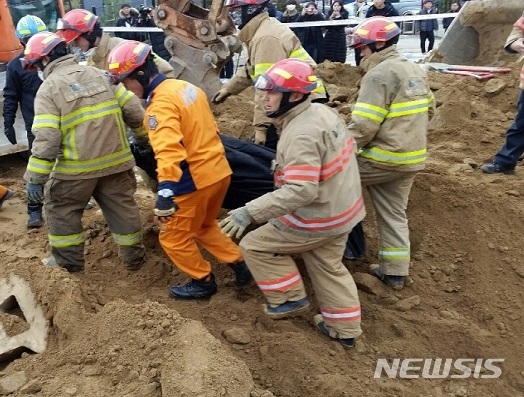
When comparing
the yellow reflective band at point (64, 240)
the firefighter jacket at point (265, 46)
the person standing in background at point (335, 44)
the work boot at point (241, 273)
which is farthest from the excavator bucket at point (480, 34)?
the yellow reflective band at point (64, 240)

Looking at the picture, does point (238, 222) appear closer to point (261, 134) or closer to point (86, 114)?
point (86, 114)

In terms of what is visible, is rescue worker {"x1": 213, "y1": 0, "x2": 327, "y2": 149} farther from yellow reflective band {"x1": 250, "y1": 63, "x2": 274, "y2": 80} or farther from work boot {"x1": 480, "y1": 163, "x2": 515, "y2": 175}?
work boot {"x1": 480, "y1": 163, "x2": 515, "y2": 175}

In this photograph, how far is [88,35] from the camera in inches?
218

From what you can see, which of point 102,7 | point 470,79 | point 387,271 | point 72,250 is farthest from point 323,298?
point 102,7

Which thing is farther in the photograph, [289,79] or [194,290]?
[194,290]

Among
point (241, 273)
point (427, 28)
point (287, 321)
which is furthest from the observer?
point (427, 28)

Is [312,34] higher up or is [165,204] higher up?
[165,204]

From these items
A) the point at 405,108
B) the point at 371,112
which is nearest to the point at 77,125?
the point at 371,112

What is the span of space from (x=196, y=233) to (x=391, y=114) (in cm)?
172

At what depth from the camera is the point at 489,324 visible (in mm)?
4430

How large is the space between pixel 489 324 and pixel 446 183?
166 cm

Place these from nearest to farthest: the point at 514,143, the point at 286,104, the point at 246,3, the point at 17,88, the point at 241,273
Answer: the point at 286,104 < the point at 241,273 < the point at 246,3 < the point at 514,143 < the point at 17,88

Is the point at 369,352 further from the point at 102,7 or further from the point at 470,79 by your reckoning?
the point at 102,7

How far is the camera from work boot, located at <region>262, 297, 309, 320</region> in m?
4.04
